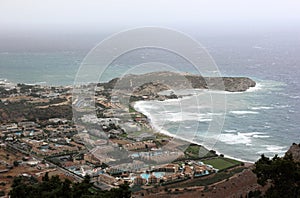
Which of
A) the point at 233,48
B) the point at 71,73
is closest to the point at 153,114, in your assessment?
the point at 71,73

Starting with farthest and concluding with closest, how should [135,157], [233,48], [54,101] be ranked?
[233,48], [54,101], [135,157]

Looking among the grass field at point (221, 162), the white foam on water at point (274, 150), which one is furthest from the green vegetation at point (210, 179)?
the white foam on water at point (274, 150)

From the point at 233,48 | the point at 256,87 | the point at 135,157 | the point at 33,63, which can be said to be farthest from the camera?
the point at 233,48

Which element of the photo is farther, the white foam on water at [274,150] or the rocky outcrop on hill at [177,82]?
the rocky outcrop on hill at [177,82]

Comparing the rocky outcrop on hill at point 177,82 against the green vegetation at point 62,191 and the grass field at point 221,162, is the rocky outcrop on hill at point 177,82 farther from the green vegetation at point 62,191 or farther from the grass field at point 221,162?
the green vegetation at point 62,191

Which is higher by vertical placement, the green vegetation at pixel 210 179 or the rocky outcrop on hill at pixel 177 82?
the rocky outcrop on hill at pixel 177 82

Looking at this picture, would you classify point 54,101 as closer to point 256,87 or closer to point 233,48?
point 256,87

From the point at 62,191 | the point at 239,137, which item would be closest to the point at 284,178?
the point at 62,191
